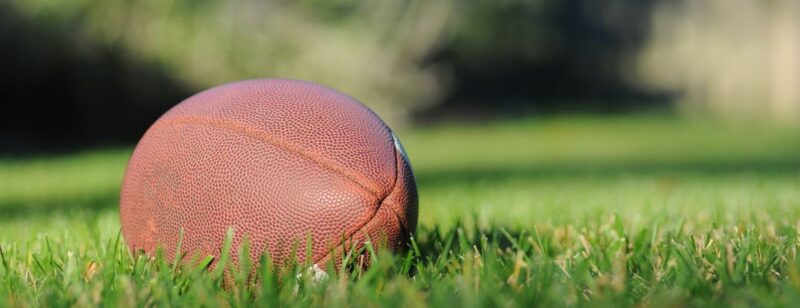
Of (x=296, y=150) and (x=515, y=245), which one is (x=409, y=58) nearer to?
(x=515, y=245)

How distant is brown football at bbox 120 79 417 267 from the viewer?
8.52 feet

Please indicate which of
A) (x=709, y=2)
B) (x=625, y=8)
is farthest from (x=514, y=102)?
(x=709, y=2)

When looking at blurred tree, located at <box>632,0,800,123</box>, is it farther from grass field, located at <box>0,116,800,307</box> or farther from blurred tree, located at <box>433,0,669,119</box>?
grass field, located at <box>0,116,800,307</box>

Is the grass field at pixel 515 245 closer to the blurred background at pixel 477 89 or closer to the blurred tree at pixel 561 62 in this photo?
the blurred background at pixel 477 89

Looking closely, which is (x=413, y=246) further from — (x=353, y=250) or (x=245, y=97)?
(x=245, y=97)

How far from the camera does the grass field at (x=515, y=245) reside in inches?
89.7

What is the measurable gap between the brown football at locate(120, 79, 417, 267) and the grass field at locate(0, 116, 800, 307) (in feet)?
0.36

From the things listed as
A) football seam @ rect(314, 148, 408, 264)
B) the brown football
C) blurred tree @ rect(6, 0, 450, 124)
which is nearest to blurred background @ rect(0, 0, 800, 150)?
blurred tree @ rect(6, 0, 450, 124)

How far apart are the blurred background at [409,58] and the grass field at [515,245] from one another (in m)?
2.86

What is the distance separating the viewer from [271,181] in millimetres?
2623

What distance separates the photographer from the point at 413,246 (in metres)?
2.77

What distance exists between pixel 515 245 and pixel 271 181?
0.83 meters

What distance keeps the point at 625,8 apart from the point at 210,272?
690 inches

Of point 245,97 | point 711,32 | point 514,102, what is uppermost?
point 245,97
